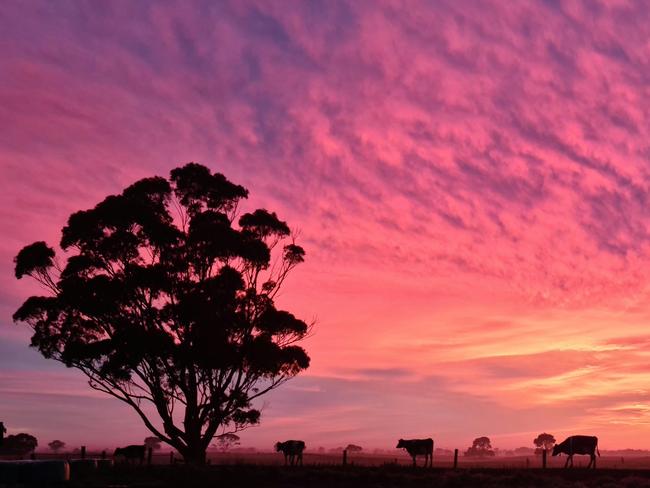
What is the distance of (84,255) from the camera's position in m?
42.9

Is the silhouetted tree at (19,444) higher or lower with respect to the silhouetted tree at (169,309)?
lower

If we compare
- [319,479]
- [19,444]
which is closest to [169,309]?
[319,479]

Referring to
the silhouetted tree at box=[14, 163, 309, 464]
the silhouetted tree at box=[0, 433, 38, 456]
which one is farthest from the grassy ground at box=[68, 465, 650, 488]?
the silhouetted tree at box=[0, 433, 38, 456]

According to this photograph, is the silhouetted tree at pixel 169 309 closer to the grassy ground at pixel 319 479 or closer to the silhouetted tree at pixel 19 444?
the grassy ground at pixel 319 479

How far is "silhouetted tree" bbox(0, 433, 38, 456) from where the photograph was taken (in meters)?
134

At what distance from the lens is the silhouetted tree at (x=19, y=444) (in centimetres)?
13365

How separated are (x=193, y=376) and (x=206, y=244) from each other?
7890mm

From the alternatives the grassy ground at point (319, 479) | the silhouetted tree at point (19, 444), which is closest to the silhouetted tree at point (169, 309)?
the grassy ground at point (319, 479)

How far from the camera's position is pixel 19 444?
14100 cm

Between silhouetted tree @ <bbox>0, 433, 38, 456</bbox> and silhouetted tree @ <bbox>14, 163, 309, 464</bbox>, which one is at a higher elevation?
silhouetted tree @ <bbox>14, 163, 309, 464</bbox>

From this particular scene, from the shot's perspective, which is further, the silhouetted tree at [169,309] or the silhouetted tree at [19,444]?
the silhouetted tree at [19,444]

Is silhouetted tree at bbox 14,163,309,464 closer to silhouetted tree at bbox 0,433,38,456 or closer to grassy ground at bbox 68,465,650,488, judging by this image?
grassy ground at bbox 68,465,650,488

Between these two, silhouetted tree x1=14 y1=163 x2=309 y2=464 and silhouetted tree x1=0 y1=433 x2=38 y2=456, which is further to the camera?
silhouetted tree x1=0 y1=433 x2=38 y2=456

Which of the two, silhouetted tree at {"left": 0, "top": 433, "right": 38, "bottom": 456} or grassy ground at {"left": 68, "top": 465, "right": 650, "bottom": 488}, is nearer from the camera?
grassy ground at {"left": 68, "top": 465, "right": 650, "bottom": 488}
